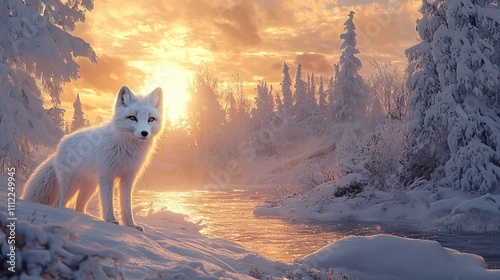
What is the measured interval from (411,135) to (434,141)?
3.74 feet

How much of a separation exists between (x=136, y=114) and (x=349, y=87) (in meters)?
55.0

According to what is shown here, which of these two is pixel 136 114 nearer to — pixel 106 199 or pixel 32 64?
pixel 106 199

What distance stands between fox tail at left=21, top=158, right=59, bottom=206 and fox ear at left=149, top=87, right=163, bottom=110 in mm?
1873

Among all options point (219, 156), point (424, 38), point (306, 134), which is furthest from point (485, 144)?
point (306, 134)

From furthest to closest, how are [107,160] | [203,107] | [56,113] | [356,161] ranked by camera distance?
[203,107] < [356,161] < [56,113] < [107,160]

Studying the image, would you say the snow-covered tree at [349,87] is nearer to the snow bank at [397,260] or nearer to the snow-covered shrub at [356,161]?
the snow-covered shrub at [356,161]

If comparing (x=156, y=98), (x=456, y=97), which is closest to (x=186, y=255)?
(x=156, y=98)

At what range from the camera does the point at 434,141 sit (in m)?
21.5

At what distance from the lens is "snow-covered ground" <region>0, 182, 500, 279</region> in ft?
7.46

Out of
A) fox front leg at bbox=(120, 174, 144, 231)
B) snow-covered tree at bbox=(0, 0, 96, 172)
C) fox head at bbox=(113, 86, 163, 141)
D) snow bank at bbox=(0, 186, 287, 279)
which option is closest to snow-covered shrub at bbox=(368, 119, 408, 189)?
snow-covered tree at bbox=(0, 0, 96, 172)

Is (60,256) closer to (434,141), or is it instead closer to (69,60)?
(69,60)

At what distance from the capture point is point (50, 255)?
7.27 ft

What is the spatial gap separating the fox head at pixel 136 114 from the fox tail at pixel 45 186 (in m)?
1.41

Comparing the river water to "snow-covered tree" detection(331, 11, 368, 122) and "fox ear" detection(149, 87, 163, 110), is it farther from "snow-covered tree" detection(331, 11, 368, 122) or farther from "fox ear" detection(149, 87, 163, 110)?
"snow-covered tree" detection(331, 11, 368, 122)
